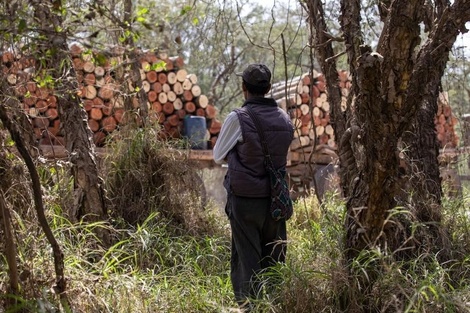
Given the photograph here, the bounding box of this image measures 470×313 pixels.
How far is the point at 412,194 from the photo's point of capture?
5117mm

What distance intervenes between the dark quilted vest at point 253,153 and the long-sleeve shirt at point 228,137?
32 mm

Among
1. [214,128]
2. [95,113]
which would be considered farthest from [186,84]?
[95,113]

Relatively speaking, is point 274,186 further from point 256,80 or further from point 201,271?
point 201,271

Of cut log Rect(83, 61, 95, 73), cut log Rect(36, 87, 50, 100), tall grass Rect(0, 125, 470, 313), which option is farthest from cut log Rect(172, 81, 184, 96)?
cut log Rect(36, 87, 50, 100)

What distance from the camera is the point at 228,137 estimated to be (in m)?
4.67

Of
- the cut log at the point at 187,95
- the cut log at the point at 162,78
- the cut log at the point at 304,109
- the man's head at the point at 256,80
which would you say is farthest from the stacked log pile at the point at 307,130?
the man's head at the point at 256,80

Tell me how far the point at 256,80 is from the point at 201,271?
143cm

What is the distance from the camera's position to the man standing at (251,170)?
461cm

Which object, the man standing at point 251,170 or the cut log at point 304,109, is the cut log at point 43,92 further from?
the cut log at point 304,109

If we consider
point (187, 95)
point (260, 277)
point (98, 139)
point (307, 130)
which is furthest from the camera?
point (307, 130)

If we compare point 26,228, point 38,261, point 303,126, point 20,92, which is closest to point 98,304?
point 38,261

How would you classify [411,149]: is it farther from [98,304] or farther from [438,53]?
[98,304]

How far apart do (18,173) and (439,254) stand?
2.72 metres

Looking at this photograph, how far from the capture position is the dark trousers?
463 cm
